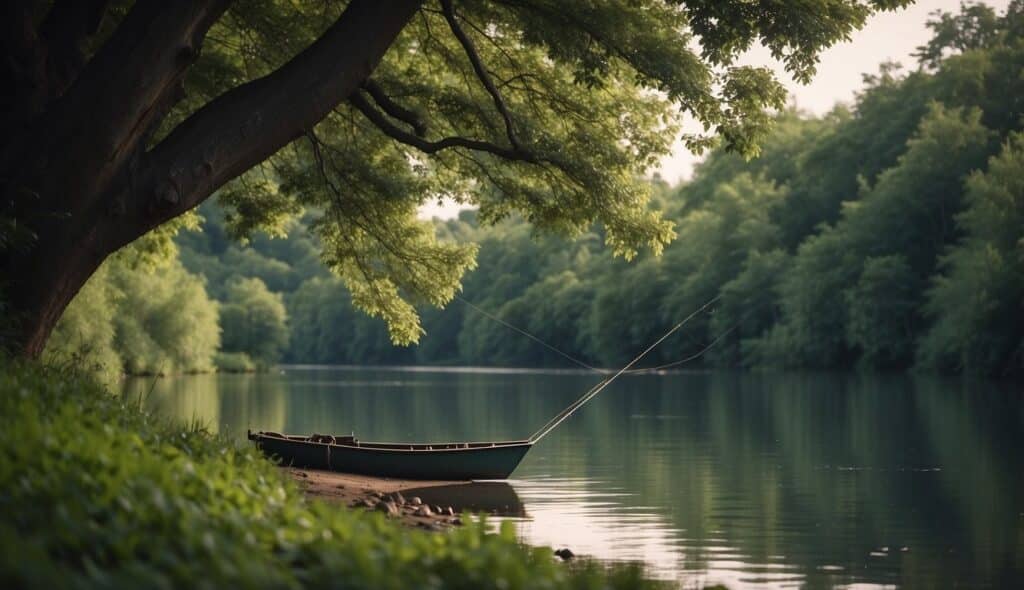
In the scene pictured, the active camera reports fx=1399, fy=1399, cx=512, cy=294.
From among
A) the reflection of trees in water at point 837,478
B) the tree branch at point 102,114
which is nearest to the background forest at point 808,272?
the reflection of trees in water at point 837,478

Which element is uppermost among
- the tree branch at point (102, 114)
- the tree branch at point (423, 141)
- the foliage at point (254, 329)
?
the foliage at point (254, 329)

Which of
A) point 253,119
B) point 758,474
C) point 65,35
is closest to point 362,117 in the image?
point 65,35

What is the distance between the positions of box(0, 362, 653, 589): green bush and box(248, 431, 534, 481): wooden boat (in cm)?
1037

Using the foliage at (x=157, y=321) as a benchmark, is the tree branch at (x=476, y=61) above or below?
below

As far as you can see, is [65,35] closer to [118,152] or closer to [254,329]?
[118,152]

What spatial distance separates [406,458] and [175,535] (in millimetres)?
13089

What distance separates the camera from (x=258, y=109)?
1462cm

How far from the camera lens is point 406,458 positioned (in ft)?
67.9

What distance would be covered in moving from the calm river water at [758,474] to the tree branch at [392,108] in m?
4.76

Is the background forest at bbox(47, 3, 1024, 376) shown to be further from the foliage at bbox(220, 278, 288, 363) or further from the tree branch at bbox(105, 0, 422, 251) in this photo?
the tree branch at bbox(105, 0, 422, 251)

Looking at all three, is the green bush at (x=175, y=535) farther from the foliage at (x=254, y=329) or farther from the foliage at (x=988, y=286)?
the foliage at (x=254, y=329)

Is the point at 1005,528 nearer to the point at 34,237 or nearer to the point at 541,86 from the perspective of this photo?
the point at 541,86

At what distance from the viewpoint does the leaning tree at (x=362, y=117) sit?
45.0 feet

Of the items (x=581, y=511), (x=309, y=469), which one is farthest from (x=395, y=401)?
(x=581, y=511)
